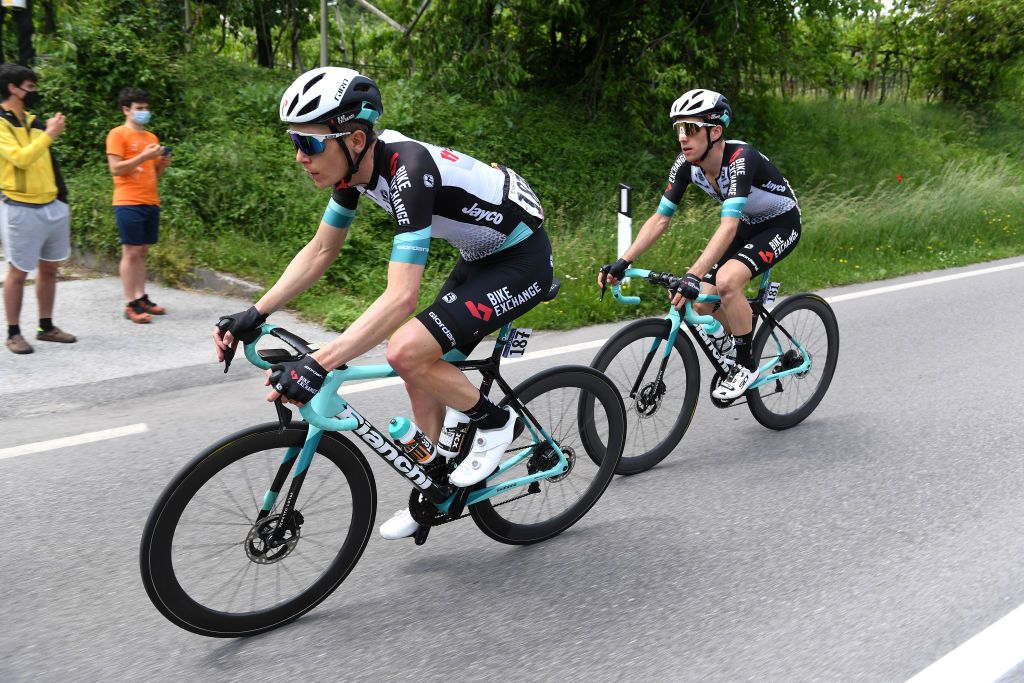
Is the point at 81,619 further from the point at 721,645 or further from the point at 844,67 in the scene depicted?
the point at 844,67

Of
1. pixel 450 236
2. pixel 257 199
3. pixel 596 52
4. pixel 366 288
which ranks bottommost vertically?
pixel 366 288

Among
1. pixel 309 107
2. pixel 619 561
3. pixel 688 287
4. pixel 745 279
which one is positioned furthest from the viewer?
pixel 745 279

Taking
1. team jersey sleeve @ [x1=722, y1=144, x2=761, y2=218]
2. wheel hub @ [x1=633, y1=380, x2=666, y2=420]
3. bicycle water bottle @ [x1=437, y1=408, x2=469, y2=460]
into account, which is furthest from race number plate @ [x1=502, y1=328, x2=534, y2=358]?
team jersey sleeve @ [x1=722, y1=144, x2=761, y2=218]

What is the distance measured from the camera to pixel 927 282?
1001 centimetres

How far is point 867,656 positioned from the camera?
2906 millimetres

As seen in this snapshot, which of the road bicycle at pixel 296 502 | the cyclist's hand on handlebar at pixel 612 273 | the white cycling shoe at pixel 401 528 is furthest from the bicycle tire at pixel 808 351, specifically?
the white cycling shoe at pixel 401 528

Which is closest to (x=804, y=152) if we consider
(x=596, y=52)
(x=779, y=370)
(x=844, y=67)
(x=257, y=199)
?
(x=844, y=67)

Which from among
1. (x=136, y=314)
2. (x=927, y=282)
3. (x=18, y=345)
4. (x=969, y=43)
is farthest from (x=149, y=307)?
(x=969, y=43)

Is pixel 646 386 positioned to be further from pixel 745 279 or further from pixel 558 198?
pixel 558 198

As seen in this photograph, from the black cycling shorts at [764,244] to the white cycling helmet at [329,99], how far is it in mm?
2542

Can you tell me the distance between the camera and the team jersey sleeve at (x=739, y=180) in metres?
4.62

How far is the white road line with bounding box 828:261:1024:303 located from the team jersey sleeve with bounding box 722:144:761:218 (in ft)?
15.3

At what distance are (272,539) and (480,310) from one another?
1.12 meters

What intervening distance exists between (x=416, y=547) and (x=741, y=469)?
1.89 metres
